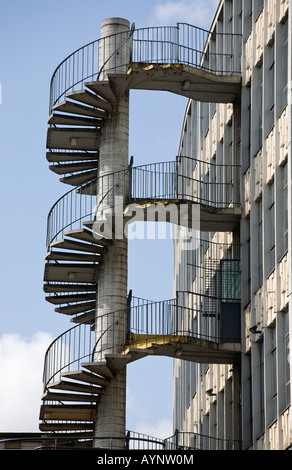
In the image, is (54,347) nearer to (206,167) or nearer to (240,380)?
(240,380)

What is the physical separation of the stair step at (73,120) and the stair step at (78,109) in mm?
234

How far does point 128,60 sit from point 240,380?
10480mm

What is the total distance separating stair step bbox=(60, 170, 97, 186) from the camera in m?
45.1

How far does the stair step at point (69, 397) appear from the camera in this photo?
136 feet

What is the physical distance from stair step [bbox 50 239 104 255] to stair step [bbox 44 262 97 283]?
601 mm

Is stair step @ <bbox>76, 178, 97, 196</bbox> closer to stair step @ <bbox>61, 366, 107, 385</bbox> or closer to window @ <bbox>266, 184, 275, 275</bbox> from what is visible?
stair step @ <bbox>61, 366, 107, 385</bbox>

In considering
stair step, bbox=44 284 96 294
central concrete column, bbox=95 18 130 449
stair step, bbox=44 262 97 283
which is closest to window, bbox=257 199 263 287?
central concrete column, bbox=95 18 130 449

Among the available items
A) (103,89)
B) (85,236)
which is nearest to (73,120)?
(103,89)

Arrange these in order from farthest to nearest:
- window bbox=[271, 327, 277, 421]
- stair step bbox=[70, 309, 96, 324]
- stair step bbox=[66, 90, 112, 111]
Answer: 1. stair step bbox=[70, 309, 96, 324]
2. stair step bbox=[66, 90, 112, 111]
3. window bbox=[271, 327, 277, 421]

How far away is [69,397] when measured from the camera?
41812 mm

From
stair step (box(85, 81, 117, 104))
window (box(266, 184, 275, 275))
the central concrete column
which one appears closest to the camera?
window (box(266, 184, 275, 275))

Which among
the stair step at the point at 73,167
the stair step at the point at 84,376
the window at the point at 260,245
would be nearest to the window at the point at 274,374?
the window at the point at 260,245

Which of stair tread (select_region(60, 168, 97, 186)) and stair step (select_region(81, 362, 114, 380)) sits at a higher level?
stair tread (select_region(60, 168, 97, 186))
